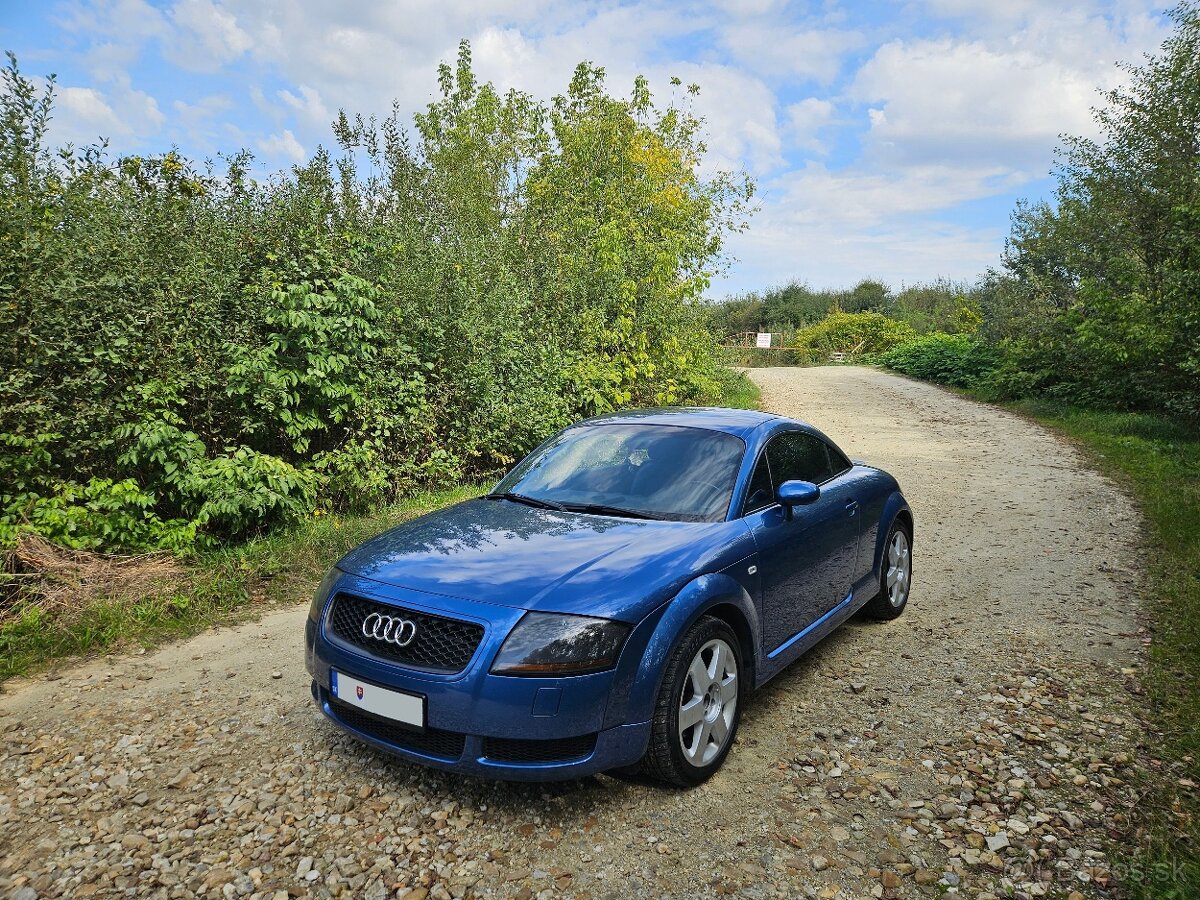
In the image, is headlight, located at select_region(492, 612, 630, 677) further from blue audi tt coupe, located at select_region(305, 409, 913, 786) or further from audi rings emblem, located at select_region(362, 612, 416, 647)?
audi rings emblem, located at select_region(362, 612, 416, 647)

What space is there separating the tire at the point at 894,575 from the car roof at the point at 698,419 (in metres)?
1.44

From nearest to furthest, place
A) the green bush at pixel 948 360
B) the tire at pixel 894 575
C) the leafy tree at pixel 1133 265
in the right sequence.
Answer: the tire at pixel 894 575 → the leafy tree at pixel 1133 265 → the green bush at pixel 948 360

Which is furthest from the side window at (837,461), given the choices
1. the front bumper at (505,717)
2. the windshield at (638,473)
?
the front bumper at (505,717)

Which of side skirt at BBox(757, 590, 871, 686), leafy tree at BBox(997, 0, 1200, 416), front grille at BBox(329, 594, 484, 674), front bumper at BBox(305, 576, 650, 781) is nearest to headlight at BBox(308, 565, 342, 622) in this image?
front grille at BBox(329, 594, 484, 674)

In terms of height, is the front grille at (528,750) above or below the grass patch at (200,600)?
above

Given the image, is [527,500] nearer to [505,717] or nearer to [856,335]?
[505,717]

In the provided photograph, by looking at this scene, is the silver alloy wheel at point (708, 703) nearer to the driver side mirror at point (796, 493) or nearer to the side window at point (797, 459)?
the driver side mirror at point (796, 493)

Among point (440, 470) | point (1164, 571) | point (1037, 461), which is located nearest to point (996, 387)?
point (1037, 461)

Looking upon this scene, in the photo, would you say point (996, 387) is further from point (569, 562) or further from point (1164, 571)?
point (569, 562)

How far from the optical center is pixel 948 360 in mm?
29156

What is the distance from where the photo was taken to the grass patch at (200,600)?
469 centimetres

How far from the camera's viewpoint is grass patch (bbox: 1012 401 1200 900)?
278 centimetres

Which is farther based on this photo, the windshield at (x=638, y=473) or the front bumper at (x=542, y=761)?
the windshield at (x=638, y=473)

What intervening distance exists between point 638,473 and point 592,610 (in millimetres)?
1342
